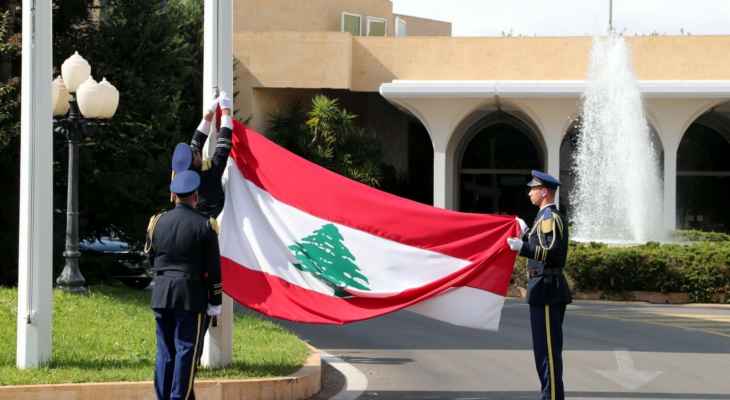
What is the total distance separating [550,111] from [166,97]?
43.5ft

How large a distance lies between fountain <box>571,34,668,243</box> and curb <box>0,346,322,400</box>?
18.6 metres

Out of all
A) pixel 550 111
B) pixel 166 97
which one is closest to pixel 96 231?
pixel 166 97

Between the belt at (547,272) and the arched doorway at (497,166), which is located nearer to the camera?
the belt at (547,272)

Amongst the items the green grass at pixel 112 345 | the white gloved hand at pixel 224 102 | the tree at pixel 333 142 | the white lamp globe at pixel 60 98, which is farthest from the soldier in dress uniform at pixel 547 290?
the tree at pixel 333 142

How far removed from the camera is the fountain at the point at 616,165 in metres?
28.4

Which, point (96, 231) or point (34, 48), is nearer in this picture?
point (34, 48)

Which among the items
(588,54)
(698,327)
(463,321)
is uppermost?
(588,54)

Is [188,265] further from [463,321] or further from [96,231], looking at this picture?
[96,231]

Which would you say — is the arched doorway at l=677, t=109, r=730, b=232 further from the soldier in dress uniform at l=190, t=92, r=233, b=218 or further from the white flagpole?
the white flagpole

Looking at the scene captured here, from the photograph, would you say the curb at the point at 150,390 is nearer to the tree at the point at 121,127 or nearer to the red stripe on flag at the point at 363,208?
the red stripe on flag at the point at 363,208

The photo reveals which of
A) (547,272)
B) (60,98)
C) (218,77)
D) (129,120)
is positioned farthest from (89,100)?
(547,272)

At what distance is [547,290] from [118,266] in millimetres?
13982

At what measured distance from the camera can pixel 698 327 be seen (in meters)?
17.1

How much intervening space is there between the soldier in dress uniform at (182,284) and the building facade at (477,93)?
2389 cm
